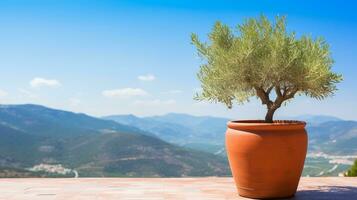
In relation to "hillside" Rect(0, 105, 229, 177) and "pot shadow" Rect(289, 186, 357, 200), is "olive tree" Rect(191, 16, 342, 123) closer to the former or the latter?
"pot shadow" Rect(289, 186, 357, 200)

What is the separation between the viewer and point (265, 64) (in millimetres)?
7250

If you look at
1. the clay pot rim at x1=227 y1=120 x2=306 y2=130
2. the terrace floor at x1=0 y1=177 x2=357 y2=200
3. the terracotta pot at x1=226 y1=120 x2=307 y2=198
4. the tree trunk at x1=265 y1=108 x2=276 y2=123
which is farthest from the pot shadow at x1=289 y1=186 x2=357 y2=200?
the tree trunk at x1=265 y1=108 x2=276 y2=123

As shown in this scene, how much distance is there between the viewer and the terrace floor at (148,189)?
25.1 feet

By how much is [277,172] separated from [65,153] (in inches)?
7574

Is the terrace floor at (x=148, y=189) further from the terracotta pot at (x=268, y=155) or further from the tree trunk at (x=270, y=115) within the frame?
the tree trunk at (x=270, y=115)

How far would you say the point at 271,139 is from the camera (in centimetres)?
701

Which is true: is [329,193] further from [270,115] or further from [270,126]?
[270,126]

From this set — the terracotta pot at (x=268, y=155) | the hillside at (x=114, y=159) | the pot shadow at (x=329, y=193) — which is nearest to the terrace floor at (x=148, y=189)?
the pot shadow at (x=329, y=193)

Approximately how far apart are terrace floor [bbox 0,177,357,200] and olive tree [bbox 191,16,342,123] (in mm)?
1690

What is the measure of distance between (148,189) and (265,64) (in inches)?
129

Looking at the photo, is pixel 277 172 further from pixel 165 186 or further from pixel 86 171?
pixel 86 171

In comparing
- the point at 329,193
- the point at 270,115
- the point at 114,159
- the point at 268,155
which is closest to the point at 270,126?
the point at 268,155

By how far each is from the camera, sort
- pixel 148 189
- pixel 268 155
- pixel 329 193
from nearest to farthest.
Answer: pixel 268 155 < pixel 329 193 < pixel 148 189

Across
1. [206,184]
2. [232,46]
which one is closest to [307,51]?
[232,46]
